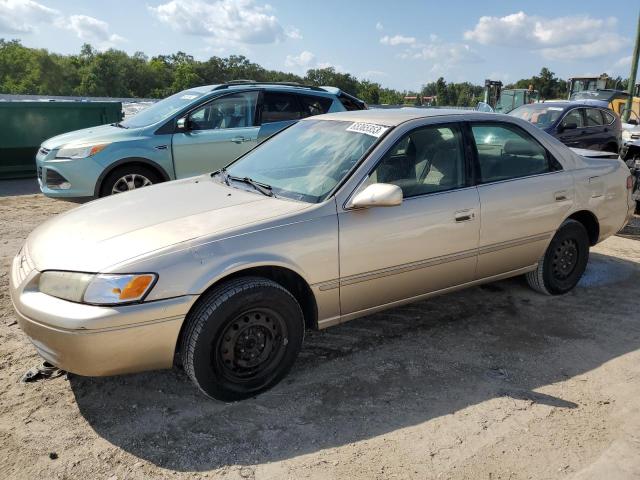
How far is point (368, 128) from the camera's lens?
12.3 feet

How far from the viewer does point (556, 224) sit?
14.6ft

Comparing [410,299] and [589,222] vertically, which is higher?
[589,222]

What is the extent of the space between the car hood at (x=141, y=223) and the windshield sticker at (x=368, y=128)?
0.80 meters

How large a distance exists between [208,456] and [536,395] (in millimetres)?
1942

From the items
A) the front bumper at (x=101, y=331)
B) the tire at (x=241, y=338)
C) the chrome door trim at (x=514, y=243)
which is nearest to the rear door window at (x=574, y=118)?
the chrome door trim at (x=514, y=243)

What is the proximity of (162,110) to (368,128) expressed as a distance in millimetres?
4489

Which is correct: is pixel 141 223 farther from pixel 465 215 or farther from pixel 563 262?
pixel 563 262

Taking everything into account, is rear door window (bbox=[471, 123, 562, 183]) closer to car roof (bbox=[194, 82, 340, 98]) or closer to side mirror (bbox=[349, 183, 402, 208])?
side mirror (bbox=[349, 183, 402, 208])

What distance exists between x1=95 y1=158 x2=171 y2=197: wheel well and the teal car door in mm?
196

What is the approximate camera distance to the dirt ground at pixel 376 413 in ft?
8.54

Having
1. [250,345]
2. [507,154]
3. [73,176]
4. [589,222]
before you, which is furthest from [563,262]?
[73,176]

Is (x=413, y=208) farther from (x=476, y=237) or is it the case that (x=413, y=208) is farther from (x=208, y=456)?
(x=208, y=456)

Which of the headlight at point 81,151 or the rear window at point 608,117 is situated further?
the rear window at point 608,117

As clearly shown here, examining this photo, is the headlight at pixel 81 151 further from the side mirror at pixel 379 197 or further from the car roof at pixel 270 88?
the side mirror at pixel 379 197
